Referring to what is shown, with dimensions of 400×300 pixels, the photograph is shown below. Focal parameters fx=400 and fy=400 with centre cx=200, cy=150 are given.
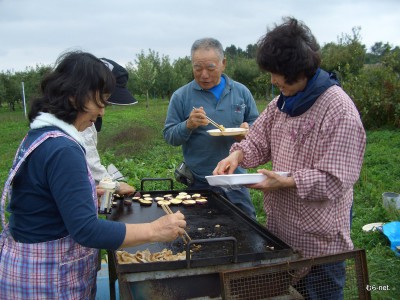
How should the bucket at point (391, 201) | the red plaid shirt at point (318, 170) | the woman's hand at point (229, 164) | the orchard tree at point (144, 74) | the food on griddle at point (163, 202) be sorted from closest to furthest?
1. the red plaid shirt at point (318, 170)
2. the woman's hand at point (229, 164)
3. the food on griddle at point (163, 202)
4. the bucket at point (391, 201)
5. the orchard tree at point (144, 74)

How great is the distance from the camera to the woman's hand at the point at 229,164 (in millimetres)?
2371

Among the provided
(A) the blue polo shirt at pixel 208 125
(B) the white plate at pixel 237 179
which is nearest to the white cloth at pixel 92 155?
(A) the blue polo shirt at pixel 208 125

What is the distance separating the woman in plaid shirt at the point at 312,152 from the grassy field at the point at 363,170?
1446mm

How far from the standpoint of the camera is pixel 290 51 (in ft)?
6.22

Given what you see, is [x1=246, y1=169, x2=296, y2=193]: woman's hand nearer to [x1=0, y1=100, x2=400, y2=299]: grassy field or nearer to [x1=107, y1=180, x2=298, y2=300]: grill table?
[x1=107, y1=180, x2=298, y2=300]: grill table

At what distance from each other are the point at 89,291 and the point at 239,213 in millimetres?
974

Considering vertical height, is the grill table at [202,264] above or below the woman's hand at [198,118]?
below

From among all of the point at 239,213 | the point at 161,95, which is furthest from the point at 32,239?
the point at 161,95

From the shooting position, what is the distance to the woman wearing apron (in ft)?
4.91

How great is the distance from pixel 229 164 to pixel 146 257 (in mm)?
804

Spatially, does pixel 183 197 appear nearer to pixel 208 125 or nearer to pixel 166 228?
pixel 208 125

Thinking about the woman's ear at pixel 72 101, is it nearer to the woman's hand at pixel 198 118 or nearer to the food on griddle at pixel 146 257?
the food on griddle at pixel 146 257

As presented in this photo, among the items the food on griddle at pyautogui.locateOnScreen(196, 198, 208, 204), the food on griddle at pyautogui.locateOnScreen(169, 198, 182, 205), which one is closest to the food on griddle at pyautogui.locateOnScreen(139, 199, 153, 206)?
the food on griddle at pyautogui.locateOnScreen(169, 198, 182, 205)

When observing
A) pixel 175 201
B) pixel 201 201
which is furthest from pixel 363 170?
pixel 175 201
